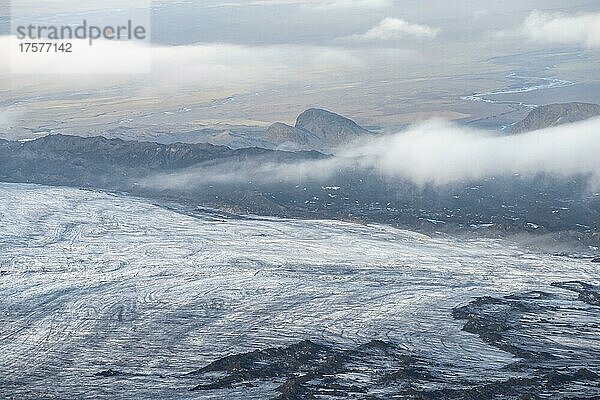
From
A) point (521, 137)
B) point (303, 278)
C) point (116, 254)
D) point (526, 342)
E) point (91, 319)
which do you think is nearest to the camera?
point (526, 342)

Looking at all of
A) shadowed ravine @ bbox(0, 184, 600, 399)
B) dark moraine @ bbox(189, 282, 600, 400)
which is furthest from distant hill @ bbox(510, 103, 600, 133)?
dark moraine @ bbox(189, 282, 600, 400)

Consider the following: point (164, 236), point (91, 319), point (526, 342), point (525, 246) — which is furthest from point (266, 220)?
point (526, 342)

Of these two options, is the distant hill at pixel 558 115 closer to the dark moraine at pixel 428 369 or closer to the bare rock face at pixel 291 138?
the bare rock face at pixel 291 138

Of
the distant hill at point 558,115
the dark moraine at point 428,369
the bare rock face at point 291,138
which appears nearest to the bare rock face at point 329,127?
the bare rock face at point 291,138

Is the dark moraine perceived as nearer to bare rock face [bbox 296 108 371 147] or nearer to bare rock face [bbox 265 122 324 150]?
bare rock face [bbox 265 122 324 150]

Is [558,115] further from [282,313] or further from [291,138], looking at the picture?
[282,313]

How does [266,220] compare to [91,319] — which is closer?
[91,319]

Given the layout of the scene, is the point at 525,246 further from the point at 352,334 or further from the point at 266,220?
the point at 352,334
